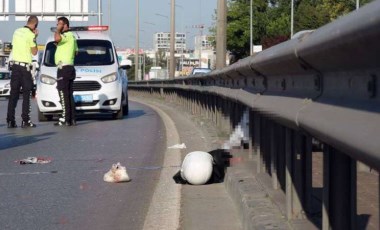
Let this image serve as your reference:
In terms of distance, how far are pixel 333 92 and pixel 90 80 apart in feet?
48.7

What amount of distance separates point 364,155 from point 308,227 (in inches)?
77.9

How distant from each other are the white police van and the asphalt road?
8.51ft

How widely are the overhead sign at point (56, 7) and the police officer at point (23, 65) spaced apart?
34.3 metres

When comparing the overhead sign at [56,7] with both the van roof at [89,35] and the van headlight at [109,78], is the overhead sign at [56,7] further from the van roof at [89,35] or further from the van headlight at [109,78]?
the van headlight at [109,78]

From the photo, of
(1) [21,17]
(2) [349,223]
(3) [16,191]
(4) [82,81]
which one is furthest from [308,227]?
(1) [21,17]

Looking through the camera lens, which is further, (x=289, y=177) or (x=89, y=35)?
(x=89, y=35)

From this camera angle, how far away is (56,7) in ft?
165

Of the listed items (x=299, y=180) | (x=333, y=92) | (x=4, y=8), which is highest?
(x=4, y=8)

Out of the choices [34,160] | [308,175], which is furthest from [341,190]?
[34,160]

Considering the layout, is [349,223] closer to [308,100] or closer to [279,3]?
[308,100]

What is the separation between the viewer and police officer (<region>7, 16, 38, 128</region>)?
52.5 feet

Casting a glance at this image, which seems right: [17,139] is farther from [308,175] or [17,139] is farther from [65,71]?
[308,175]

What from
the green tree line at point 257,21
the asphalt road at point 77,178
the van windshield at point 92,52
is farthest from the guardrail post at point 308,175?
the green tree line at point 257,21

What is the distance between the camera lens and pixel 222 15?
63.5ft
